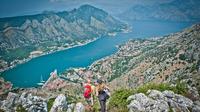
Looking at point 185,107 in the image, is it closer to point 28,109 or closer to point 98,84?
→ point 98,84

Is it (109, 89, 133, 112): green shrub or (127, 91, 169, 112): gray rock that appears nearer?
(127, 91, 169, 112): gray rock

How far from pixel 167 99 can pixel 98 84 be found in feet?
52.0

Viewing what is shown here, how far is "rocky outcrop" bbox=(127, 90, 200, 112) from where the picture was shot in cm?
3844

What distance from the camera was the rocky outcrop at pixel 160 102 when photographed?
3844cm

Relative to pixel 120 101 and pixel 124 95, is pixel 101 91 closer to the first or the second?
pixel 120 101

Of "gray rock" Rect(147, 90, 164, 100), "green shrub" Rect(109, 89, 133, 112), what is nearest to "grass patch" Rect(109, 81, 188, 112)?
"green shrub" Rect(109, 89, 133, 112)

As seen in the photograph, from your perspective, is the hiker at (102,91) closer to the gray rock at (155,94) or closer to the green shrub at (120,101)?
the green shrub at (120,101)

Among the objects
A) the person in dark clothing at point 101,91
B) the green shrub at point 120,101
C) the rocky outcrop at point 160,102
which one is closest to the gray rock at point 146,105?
the rocky outcrop at point 160,102

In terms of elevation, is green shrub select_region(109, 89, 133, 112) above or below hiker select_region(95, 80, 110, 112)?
below

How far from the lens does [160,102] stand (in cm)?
3972

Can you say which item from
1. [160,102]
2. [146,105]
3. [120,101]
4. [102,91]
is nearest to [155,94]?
[160,102]

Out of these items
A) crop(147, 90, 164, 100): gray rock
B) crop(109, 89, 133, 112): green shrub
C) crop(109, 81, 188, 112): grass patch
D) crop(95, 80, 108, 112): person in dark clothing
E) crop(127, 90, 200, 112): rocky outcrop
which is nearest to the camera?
crop(95, 80, 108, 112): person in dark clothing

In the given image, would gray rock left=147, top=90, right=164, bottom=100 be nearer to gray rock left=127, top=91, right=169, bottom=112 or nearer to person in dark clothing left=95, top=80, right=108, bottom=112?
gray rock left=127, top=91, right=169, bottom=112

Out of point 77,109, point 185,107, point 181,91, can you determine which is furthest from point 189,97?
point 77,109
